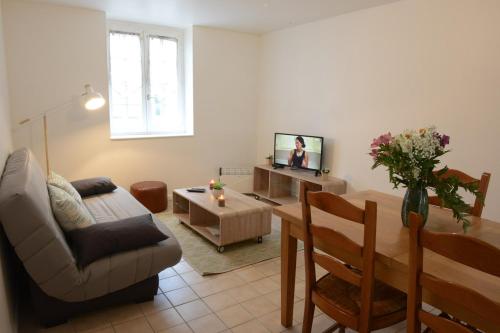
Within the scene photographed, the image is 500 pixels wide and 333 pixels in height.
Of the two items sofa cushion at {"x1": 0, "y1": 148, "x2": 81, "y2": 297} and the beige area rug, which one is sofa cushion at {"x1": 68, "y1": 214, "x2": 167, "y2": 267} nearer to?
sofa cushion at {"x1": 0, "y1": 148, "x2": 81, "y2": 297}

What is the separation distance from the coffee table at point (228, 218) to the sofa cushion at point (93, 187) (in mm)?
734

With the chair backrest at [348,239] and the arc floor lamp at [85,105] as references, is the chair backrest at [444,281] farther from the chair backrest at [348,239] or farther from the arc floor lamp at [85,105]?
the arc floor lamp at [85,105]

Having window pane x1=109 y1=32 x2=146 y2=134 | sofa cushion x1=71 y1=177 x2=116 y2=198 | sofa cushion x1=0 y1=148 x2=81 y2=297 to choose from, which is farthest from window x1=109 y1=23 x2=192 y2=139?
sofa cushion x1=0 y1=148 x2=81 y2=297

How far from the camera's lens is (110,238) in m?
2.16

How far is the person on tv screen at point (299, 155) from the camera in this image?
4551 millimetres

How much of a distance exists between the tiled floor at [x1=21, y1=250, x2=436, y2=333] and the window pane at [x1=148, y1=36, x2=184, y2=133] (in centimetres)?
270

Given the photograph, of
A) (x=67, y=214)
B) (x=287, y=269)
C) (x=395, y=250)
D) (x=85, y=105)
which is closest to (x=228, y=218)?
(x=287, y=269)

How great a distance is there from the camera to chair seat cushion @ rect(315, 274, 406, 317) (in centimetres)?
166

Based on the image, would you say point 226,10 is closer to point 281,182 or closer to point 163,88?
point 163,88

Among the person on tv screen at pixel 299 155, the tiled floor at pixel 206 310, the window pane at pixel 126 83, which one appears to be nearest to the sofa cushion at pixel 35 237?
the tiled floor at pixel 206 310

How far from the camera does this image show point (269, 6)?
376 centimetres

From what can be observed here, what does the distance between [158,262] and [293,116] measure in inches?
123

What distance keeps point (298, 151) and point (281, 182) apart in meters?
0.60

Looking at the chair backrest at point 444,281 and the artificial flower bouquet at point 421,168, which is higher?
the artificial flower bouquet at point 421,168
